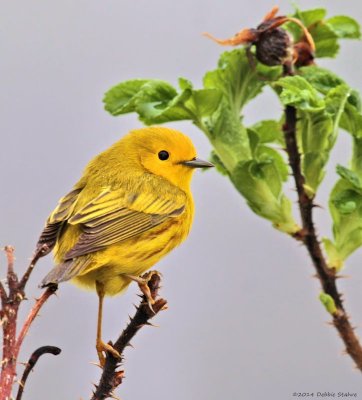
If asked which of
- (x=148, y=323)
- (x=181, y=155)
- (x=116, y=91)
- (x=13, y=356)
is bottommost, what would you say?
(x=148, y=323)

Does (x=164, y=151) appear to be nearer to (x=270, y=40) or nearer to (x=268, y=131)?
(x=268, y=131)

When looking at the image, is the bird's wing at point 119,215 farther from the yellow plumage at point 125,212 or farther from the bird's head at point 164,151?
the bird's head at point 164,151

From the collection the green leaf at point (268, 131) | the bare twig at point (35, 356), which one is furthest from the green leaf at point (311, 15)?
the bare twig at point (35, 356)

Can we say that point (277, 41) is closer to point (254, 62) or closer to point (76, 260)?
point (254, 62)

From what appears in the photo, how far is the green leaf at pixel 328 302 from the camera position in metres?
2.06

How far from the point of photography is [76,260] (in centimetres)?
245

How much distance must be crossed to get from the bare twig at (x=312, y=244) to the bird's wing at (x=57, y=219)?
2.52ft

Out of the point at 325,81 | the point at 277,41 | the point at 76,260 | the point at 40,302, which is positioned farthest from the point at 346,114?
the point at 40,302

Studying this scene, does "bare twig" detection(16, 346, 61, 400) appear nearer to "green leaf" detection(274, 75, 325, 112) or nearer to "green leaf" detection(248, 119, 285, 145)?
"green leaf" detection(274, 75, 325, 112)

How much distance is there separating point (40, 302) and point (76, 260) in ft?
3.40

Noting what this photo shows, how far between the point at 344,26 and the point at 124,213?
Answer: 1079 millimetres

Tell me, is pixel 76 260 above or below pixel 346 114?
below

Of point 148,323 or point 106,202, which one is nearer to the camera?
point 148,323

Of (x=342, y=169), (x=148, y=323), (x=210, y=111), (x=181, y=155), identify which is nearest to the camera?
(x=148, y=323)
